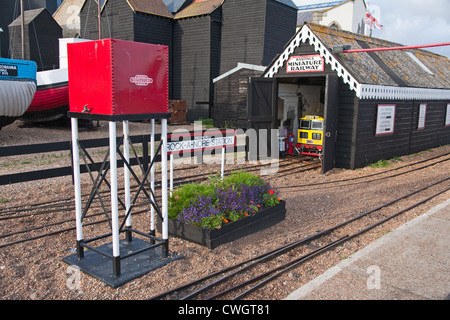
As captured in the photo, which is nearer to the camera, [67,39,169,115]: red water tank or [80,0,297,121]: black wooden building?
[67,39,169,115]: red water tank

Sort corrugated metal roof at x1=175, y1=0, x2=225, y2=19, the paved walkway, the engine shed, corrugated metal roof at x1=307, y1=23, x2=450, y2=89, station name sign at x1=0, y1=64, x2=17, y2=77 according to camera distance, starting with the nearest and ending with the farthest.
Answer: the paved walkway < the engine shed < corrugated metal roof at x1=307, y1=23, x2=450, y2=89 < station name sign at x1=0, y1=64, x2=17, y2=77 < corrugated metal roof at x1=175, y1=0, x2=225, y2=19

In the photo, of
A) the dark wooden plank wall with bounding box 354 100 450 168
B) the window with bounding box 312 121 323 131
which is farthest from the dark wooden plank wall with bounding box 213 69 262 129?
the dark wooden plank wall with bounding box 354 100 450 168

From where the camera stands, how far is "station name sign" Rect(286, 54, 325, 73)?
14.1m

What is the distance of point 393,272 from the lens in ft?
19.4

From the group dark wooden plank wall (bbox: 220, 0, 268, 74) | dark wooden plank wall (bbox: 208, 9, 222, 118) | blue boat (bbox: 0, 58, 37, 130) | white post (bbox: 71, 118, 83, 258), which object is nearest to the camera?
white post (bbox: 71, 118, 83, 258)

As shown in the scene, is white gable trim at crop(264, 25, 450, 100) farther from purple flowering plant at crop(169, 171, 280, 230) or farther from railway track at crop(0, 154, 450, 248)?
purple flowering plant at crop(169, 171, 280, 230)

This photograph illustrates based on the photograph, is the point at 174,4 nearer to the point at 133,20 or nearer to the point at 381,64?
the point at 133,20

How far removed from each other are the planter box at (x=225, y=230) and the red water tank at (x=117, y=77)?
2393 millimetres

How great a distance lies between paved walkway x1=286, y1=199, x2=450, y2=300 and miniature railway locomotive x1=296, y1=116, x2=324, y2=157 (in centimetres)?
840

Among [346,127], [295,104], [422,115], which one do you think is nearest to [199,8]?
[295,104]

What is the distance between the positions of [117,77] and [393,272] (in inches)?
200

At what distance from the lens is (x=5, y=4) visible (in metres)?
38.0

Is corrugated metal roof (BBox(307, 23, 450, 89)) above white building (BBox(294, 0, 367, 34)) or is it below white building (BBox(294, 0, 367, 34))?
below

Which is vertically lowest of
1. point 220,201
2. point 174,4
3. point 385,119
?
point 220,201
